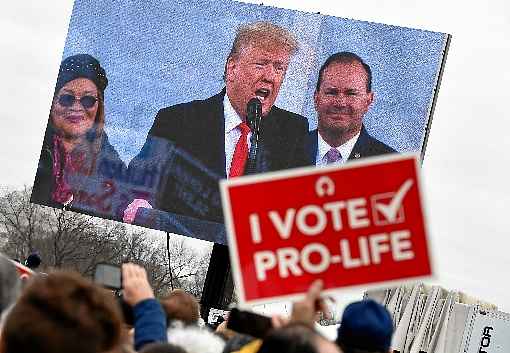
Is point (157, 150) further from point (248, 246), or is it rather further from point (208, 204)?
point (248, 246)

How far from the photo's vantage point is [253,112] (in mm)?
22156

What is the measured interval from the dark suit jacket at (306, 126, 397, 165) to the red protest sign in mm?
17863

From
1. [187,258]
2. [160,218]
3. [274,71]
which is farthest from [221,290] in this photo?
[187,258]

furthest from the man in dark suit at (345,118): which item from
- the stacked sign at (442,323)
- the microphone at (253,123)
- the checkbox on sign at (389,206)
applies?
the checkbox on sign at (389,206)

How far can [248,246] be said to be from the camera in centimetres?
377

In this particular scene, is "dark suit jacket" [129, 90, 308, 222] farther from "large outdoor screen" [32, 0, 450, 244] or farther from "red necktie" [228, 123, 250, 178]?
"red necktie" [228, 123, 250, 178]

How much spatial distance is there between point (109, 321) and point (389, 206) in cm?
98

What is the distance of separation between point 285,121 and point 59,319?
746 inches

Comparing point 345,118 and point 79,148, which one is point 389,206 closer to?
point 345,118

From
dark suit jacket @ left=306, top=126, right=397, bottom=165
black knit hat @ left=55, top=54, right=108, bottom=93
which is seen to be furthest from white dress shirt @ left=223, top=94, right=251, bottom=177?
black knit hat @ left=55, top=54, right=108, bottom=93

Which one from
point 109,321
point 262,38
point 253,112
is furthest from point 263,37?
point 109,321

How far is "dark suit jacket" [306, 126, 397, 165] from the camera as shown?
21734 mm

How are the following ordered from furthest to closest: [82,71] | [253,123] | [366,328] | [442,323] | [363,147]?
[82,71], [253,123], [363,147], [442,323], [366,328]

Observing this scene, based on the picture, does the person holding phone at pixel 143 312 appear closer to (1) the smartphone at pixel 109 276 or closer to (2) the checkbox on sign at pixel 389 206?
(1) the smartphone at pixel 109 276
